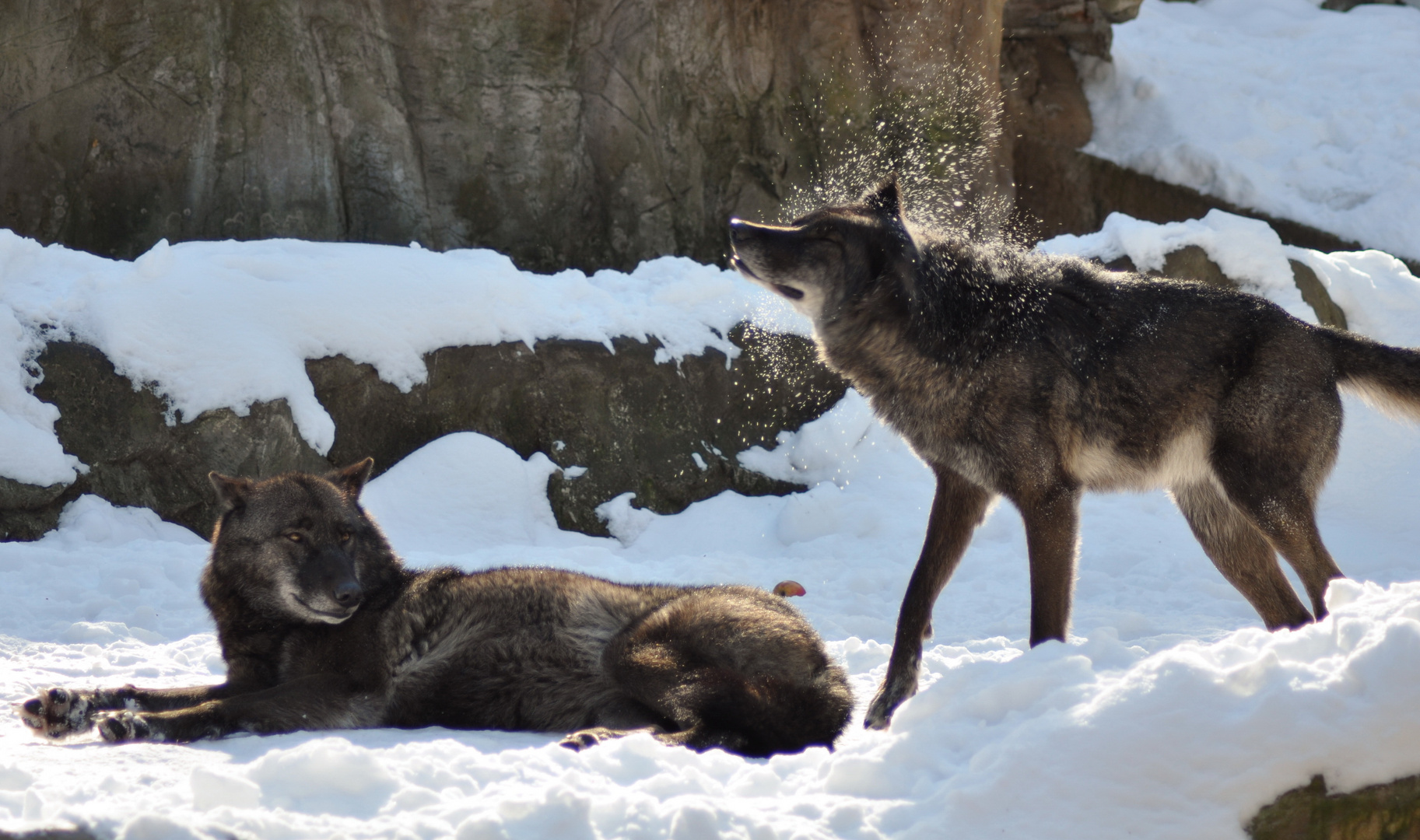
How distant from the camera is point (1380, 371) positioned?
15.3ft

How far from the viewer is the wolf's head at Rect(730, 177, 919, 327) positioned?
4.52m

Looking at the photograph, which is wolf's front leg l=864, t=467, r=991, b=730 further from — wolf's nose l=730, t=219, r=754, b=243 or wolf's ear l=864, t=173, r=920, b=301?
wolf's nose l=730, t=219, r=754, b=243

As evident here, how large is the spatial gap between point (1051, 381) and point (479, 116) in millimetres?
8362

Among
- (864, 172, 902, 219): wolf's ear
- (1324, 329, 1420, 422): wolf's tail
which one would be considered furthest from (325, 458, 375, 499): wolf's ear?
(1324, 329, 1420, 422): wolf's tail

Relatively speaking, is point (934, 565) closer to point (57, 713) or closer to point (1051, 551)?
point (1051, 551)

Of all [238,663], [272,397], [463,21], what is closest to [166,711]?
[238,663]

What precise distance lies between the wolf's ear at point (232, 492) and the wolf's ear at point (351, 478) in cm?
30

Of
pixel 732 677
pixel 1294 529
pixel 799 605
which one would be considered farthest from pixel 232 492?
pixel 1294 529

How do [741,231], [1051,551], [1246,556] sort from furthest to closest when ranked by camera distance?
[1246,556], [741,231], [1051,551]

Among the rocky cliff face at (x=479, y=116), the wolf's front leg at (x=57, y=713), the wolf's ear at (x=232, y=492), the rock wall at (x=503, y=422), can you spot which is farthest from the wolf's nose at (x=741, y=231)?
the rocky cliff face at (x=479, y=116)

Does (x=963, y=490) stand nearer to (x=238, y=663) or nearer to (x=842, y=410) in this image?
(x=238, y=663)

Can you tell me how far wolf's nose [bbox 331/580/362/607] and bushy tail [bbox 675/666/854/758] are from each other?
3.94 ft

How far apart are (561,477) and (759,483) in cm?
154

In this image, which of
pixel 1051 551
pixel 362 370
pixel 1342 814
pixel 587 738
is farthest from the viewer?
pixel 362 370
